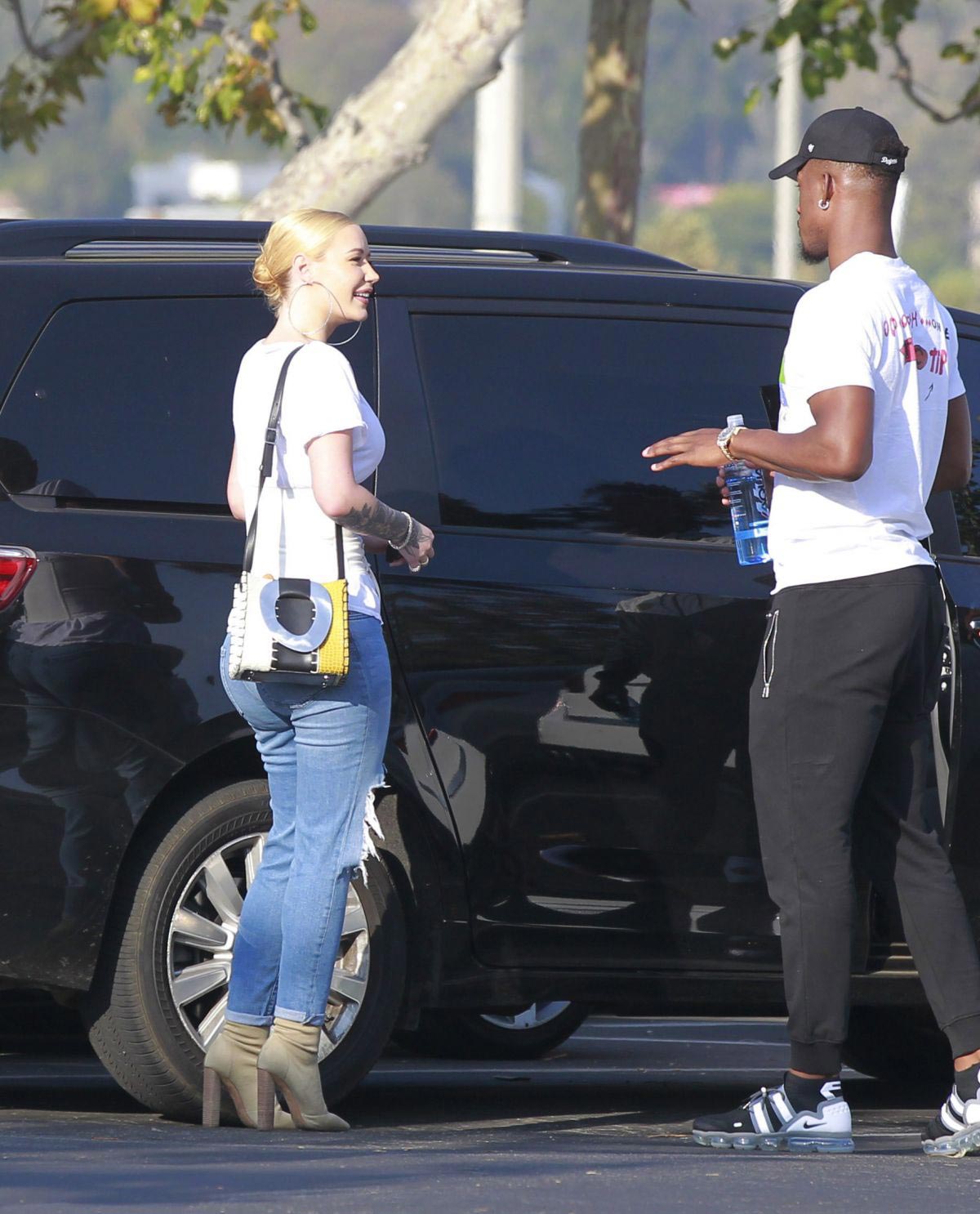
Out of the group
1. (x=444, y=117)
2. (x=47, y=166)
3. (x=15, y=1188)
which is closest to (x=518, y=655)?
(x=15, y=1188)

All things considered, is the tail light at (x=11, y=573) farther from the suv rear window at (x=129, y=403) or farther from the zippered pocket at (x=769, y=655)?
the zippered pocket at (x=769, y=655)

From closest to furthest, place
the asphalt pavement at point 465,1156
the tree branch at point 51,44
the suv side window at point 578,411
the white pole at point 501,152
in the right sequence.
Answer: the asphalt pavement at point 465,1156 < the suv side window at point 578,411 < the tree branch at point 51,44 < the white pole at point 501,152

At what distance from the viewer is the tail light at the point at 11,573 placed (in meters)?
4.31

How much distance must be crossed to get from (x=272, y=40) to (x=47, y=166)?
128185 mm

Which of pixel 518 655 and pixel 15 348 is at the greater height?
pixel 15 348

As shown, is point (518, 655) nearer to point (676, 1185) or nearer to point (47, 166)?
point (676, 1185)

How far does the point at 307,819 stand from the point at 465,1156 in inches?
28.2

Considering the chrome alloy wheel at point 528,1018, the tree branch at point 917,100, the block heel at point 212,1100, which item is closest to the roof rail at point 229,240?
the block heel at point 212,1100

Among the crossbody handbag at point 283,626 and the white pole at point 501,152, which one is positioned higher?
the white pole at point 501,152

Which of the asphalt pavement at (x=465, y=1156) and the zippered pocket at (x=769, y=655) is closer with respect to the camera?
the asphalt pavement at (x=465, y=1156)

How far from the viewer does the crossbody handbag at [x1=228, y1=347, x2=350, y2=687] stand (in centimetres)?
426

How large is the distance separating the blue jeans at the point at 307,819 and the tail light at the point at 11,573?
0.40 meters

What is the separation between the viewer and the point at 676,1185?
3855mm

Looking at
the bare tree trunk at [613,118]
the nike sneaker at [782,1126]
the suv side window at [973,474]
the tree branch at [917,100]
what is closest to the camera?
the nike sneaker at [782,1126]
